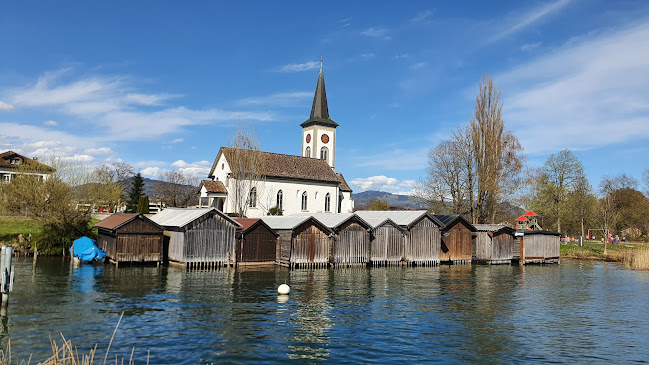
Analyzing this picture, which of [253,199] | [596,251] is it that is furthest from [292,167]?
[596,251]

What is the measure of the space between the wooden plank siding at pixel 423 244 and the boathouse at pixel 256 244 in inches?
501

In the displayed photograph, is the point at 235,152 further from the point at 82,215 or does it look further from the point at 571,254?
the point at 571,254

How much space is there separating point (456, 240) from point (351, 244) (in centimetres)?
1229

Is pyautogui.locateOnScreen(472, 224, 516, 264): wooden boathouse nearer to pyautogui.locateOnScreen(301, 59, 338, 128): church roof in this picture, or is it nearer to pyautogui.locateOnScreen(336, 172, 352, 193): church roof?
pyautogui.locateOnScreen(336, 172, 352, 193): church roof

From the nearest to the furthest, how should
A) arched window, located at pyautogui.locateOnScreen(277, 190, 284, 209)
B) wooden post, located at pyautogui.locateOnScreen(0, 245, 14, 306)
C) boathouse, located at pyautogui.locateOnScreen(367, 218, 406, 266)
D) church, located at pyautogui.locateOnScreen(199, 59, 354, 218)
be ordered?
wooden post, located at pyautogui.locateOnScreen(0, 245, 14, 306)
boathouse, located at pyautogui.locateOnScreen(367, 218, 406, 266)
church, located at pyautogui.locateOnScreen(199, 59, 354, 218)
arched window, located at pyautogui.locateOnScreen(277, 190, 284, 209)

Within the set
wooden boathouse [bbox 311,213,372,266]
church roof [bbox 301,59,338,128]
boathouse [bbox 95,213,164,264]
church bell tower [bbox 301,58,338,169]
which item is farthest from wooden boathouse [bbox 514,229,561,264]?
church roof [bbox 301,59,338,128]

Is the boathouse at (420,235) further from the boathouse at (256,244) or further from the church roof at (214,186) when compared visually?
the church roof at (214,186)

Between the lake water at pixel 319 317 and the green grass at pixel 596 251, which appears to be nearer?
the lake water at pixel 319 317

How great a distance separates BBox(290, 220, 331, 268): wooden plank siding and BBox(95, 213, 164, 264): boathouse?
10524 mm

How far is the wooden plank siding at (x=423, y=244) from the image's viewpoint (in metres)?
44.7

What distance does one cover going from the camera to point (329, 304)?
2486cm

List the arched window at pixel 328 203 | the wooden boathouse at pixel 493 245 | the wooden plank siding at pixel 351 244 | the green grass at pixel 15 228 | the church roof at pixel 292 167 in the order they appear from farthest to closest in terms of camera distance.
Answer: the arched window at pixel 328 203 → the church roof at pixel 292 167 → the wooden boathouse at pixel 493 245 → the green grass at pixel 15 228 → the wooden plank siding at pixel 351 244

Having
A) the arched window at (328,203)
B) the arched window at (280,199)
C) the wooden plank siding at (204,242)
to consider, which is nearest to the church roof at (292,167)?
the arched window at (280,199)

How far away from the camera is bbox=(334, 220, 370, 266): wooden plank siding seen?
136 ft
